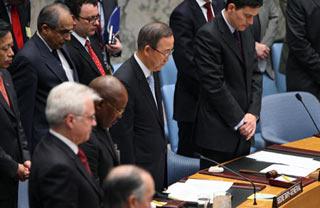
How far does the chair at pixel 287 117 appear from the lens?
622cm

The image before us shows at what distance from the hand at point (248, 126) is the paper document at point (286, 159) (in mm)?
164

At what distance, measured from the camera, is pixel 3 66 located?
429cm

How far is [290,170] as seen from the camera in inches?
194

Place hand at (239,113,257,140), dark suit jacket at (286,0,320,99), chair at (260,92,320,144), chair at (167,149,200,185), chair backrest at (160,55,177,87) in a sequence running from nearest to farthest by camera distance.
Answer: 1. hand at (239,113,257,140)
2. chair at (167,149,200,185)
3. chair at (260,92,320,144)
4. dark suit jacket at (286,0,320,99)
5. chair backrest at (160,55,177,87)

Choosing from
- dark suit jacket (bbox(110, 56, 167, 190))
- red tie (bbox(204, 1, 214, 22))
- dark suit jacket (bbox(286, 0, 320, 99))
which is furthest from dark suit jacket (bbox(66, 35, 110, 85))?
dark suit jacket (bbox(286, 0, 320, 99))

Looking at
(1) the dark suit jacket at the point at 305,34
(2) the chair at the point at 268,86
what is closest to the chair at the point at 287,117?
(1) the dark suit jacket at the point at 305,34

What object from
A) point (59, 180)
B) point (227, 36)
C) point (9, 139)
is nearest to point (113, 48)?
point (227, 36)

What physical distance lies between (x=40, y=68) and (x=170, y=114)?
6.01ft

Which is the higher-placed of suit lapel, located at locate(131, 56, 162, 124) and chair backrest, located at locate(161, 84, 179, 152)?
suit lapel, located at locate(131, 56, 162, 124)

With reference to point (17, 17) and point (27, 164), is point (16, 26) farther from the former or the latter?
point (27, 164)

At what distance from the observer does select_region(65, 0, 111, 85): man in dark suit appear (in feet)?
16.6

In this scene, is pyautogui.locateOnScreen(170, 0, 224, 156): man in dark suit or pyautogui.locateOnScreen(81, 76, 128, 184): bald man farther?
pyautogui.locateOnScreen(170, 0, 224, 156): man in dark suit

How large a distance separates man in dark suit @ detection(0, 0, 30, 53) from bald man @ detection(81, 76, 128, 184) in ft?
5.92

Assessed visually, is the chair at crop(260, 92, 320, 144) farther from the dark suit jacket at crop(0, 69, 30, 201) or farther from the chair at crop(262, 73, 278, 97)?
the dark suit jacket at crop(0, 69, 30, 201)
